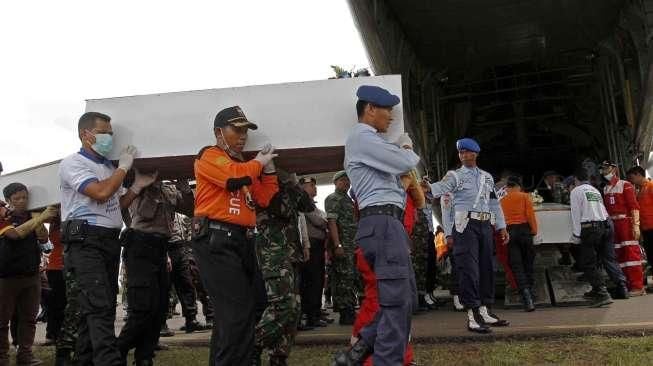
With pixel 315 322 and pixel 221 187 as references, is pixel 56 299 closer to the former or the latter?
pixel 315 322

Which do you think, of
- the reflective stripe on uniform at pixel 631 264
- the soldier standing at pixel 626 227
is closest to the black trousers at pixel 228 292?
the soldier standing at pixel 626 227

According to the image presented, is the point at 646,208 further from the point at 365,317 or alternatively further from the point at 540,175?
the point at 540,175

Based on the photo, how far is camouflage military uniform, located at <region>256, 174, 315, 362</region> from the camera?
3.44m

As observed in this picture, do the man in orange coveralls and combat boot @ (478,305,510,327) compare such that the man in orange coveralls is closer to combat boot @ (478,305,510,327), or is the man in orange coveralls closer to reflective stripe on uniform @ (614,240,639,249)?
combat boot @ (478,305,510,327)

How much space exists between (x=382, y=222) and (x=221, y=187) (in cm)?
87

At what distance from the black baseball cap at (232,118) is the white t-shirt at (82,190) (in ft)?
2.89

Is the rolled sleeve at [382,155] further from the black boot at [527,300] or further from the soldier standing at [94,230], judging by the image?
the black boot at [527,300]

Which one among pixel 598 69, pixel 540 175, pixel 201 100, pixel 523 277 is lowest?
pixel 523 277

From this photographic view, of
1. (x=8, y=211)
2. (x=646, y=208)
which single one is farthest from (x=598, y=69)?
(x=8, y=211)

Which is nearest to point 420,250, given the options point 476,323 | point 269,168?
point 476,323

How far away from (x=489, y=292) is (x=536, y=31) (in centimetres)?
754

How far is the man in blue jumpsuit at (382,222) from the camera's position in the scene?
9.59ft

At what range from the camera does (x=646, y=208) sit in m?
7.53

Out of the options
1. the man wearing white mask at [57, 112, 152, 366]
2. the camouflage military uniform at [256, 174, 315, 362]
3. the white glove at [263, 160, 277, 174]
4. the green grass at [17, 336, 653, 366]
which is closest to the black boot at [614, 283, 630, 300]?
the green grass at [17, 336, 653, 366]
